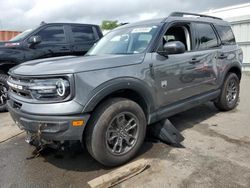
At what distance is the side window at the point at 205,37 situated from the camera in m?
4.78

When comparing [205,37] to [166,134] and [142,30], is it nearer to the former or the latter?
[142,30]

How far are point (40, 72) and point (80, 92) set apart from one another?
1.73 feet

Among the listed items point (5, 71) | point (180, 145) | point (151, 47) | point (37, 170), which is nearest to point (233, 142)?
point (180, 145)

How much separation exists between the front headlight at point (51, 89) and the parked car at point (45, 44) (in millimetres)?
3586

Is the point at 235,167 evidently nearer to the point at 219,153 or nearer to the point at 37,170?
the point at 219,153

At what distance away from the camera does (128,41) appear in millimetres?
4156

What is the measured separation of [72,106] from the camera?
289cm

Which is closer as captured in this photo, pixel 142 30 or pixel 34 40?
pixel 142 30

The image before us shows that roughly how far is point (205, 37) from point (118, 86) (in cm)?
248

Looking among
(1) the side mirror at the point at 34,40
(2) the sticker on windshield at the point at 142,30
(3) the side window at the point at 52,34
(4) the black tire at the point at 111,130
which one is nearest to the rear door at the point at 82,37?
(3) the side window at the point at 52,34

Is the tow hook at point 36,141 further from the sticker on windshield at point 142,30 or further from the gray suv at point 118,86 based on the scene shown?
the sticker on windshield at point 142,30

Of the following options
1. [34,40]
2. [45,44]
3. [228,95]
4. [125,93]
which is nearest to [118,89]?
[125,93]

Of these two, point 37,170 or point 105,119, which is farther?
point 37,170

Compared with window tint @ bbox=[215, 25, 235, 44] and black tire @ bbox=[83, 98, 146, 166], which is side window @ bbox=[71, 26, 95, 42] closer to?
window tint @ bbox=[215, 25, 235, 44]
